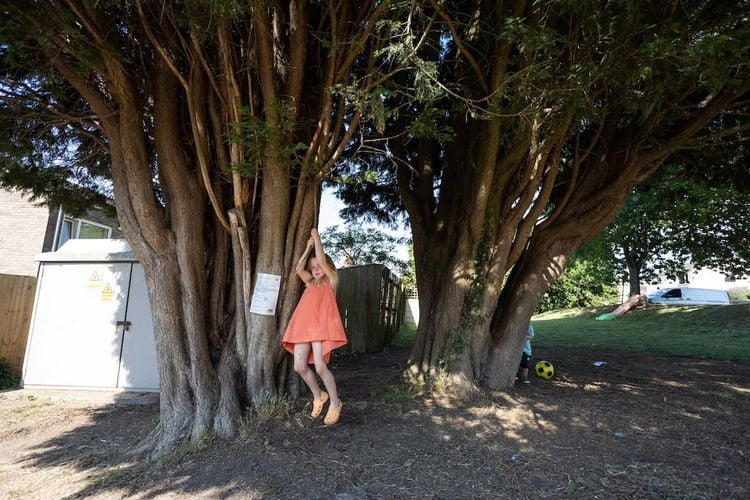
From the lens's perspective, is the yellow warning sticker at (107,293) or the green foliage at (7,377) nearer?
the yellow warning sticker at (107,293)

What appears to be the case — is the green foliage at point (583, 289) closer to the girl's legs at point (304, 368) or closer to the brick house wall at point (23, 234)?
the brick house wall at point (23, 234)

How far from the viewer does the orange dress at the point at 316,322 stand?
15.8ft

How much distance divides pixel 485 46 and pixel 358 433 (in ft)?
15.2

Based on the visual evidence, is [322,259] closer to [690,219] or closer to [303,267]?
[303,267]

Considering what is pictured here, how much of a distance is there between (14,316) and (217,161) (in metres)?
7.54

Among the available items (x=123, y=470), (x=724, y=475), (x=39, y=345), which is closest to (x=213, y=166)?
(x=123, y=470)

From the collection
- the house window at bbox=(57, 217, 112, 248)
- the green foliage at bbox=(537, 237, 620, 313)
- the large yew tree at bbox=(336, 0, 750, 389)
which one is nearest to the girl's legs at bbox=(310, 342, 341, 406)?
the large yew tree at bbox=(336, 0, 750, 389)

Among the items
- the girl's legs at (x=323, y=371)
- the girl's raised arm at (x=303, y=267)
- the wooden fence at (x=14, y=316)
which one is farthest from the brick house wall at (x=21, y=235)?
the girl's legs at (x=323, y=371)

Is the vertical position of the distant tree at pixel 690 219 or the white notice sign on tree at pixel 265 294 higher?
the distant tree at pixel 690 219

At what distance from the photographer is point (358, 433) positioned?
15.4ft

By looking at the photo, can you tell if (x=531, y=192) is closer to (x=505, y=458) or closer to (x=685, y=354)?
(x=505, y=458)

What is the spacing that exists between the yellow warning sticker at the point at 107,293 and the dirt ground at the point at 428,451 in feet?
6.79

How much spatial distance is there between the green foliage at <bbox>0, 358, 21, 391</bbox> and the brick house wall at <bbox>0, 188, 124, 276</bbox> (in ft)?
18.4

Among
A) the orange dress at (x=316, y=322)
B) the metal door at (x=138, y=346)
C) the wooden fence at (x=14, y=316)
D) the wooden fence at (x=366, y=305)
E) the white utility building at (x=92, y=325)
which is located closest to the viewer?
the orange dress at (x=316, y=322)
